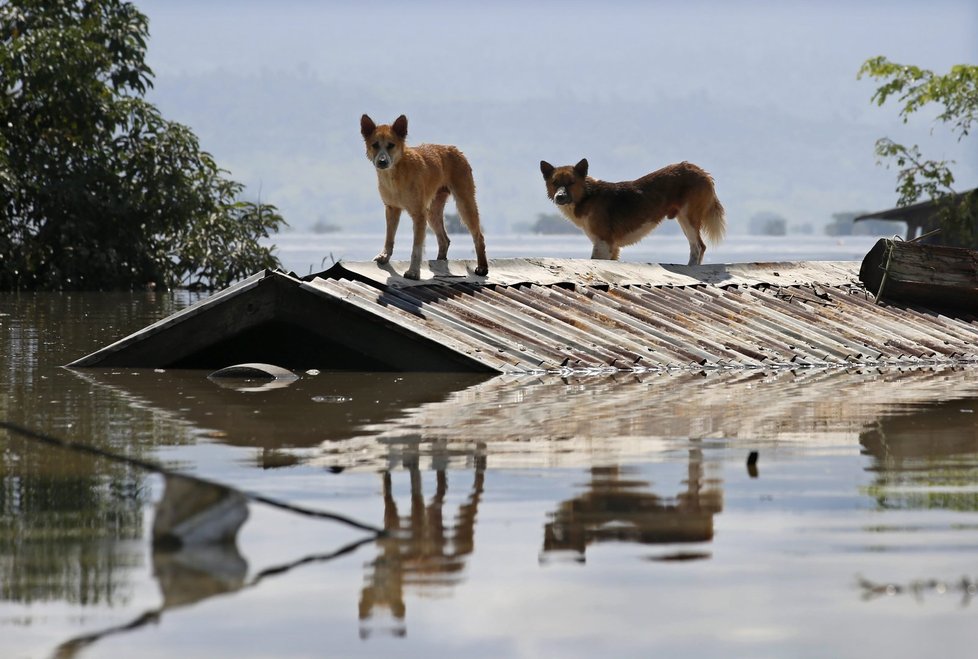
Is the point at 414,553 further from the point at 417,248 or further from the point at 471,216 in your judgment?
the point at 471,216

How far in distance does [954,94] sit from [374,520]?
40502mm

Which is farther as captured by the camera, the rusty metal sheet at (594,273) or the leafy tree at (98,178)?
the leafy tree at (98,178)

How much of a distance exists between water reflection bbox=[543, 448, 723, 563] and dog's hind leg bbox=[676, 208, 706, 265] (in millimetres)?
12858

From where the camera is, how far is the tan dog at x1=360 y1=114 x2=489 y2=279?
14.1 m

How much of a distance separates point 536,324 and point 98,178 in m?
19.1

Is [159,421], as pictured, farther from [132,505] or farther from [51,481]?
[132,505]

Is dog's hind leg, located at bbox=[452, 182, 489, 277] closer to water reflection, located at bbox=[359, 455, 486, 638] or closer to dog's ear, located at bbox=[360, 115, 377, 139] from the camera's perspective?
dog's ear, located at bbox=[360, 115, 377, 139]

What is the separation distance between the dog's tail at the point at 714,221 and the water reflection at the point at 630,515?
13.2 meters

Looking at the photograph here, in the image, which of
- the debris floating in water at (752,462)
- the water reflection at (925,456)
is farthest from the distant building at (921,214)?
the debris floating in water at (752,462)

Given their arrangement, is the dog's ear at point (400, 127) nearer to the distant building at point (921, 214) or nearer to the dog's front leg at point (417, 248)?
the dog's front leg at point (417, 248)

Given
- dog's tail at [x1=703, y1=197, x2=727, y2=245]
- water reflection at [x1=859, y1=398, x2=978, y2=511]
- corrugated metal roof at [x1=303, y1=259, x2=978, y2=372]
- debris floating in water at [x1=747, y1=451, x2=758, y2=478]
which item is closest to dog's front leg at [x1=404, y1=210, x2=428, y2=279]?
corrugated metal roof at [x1=303, y1=259, x2=978, y2=372]

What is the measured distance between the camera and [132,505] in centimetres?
624

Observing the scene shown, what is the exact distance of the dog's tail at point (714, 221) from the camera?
20047 mm

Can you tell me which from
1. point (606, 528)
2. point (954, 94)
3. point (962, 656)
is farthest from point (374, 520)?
point (954, 94)
